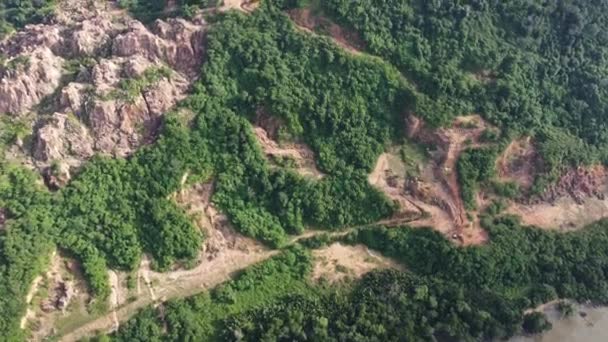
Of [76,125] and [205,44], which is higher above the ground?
[205,44]

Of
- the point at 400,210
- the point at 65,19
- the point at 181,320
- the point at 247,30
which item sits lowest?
the point at 181,320

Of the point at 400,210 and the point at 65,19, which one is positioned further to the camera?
the point at 65,19

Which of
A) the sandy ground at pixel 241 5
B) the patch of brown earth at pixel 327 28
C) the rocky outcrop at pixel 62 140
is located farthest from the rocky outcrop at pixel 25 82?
the patch of brown earth at pixel 327 28

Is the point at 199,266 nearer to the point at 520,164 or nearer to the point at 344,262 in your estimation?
the point at 344,262

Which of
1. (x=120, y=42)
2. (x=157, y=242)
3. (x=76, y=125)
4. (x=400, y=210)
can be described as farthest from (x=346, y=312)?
(x=120, y=42)

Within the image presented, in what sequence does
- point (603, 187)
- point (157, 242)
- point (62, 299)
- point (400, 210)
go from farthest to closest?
1. point (603, 187)
2. point (400, 210)
3. point (157, 242)
4. point (62, 299)

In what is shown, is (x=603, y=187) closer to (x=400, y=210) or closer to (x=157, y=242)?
(x=400, y=210)

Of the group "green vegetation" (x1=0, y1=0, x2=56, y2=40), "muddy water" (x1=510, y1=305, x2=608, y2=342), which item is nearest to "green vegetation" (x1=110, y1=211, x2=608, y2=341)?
"muddy water" (x1=510, y1=305, x2=608, y2=342)
